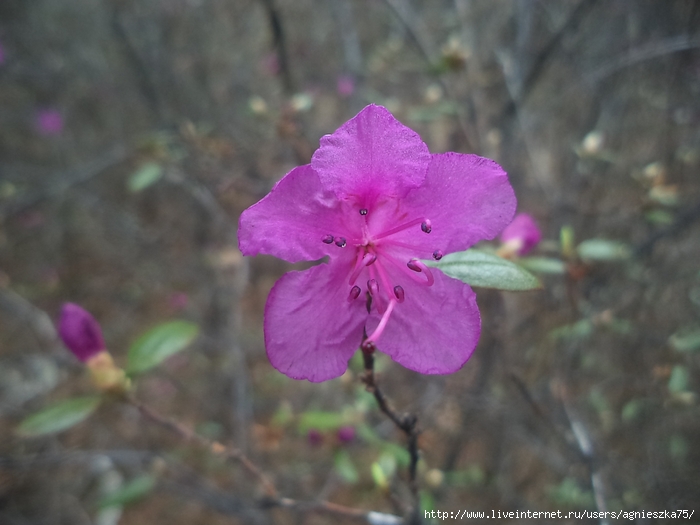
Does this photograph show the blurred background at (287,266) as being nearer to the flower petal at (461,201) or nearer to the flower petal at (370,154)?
the flower petal at (461,201)

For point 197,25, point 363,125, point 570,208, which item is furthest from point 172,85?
point 363,125

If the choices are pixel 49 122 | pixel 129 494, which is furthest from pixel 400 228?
pixel 49 122

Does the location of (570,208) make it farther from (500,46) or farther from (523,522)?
(523,522)

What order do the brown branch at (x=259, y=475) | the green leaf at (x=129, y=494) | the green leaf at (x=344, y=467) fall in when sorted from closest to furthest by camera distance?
the brown branch at (x=259, y=475), the green leaf at (x=344, y=467), the green leaf at (x=129, y=494)

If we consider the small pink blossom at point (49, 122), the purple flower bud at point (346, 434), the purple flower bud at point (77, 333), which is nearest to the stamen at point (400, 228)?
the purple flower bud at point (77, 333)

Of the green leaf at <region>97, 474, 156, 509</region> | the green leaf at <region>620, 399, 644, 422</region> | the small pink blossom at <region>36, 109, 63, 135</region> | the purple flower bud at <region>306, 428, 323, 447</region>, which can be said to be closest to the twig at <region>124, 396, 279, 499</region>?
the purple flower bud at <region>306, 428, 323, 447</region>

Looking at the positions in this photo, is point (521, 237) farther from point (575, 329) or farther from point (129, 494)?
point (129, 494)

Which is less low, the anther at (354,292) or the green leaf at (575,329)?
the anther at (354,292)

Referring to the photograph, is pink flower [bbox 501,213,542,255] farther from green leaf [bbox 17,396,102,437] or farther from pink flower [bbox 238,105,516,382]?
green leaf [bbox 17,396,102,437]
